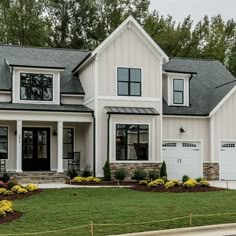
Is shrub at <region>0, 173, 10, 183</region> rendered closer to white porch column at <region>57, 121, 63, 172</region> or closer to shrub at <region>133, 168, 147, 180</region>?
white porch column at <region>57, 121, 63, 172</region>

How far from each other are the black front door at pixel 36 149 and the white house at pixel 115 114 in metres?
0.05

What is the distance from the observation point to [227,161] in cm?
2595

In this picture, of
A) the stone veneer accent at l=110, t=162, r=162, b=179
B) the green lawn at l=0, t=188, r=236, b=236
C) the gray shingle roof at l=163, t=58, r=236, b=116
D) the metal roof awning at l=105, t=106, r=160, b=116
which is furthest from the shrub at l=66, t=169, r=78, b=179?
the green lawn at l=0, t=188, r=236, b=236

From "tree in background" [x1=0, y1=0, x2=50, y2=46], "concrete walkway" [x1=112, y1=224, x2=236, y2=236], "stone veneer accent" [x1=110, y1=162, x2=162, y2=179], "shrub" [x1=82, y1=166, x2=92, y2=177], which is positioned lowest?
"concrete walkway" [x1=112, y1=224, x2=236, y2=236]

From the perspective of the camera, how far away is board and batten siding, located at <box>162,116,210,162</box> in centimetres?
2552

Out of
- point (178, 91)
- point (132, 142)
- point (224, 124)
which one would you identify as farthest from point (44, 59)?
point (224, 124)

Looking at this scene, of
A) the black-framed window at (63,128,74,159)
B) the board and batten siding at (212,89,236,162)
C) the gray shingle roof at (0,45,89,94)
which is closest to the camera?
the gray shingle roof at (0,45,89,94)

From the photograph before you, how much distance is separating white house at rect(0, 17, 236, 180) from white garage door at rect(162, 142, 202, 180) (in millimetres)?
52

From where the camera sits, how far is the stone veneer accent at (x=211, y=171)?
25594 mm

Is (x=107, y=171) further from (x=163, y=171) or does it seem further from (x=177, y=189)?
(x=177, y=189)

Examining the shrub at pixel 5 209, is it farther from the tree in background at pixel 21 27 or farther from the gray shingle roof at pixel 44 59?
the tree in background at pixel 21 27

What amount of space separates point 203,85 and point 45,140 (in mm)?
9837

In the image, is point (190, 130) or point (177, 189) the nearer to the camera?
point (177, 189)

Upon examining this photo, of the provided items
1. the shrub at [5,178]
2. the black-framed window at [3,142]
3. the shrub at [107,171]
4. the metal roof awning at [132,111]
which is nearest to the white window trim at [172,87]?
the metal roof awning at [132,111]
